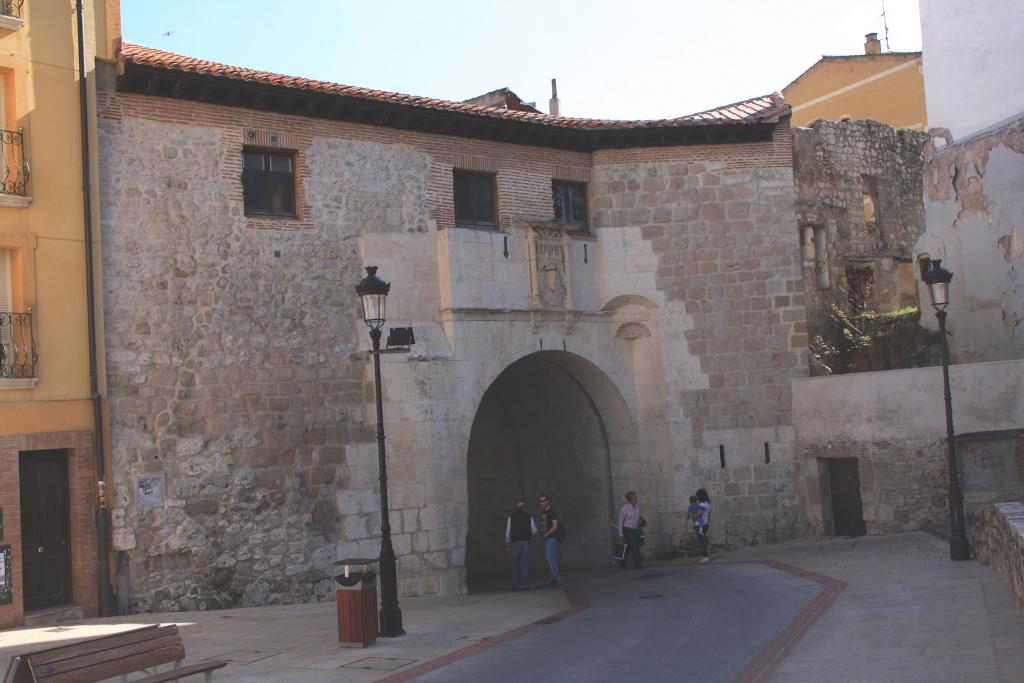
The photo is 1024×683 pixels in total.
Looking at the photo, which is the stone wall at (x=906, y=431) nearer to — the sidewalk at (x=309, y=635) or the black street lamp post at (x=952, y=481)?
the black street lamp post at (x=952, y=481)

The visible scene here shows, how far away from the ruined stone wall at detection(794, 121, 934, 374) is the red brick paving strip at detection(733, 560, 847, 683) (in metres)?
10.1

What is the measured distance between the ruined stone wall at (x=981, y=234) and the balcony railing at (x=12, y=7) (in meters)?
17.0

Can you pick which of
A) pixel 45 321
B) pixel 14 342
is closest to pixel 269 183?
pixel 45 321

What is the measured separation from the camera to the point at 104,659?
27.4 feet

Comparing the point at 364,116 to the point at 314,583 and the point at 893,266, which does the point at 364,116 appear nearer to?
the point at 314,583

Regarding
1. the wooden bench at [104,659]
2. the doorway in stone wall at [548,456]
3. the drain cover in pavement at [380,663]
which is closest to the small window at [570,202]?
the doorway in stone wall at [548,456]

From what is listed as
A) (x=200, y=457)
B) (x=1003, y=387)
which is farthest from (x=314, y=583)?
(x=1003, y=387)

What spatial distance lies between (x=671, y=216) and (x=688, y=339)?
7.66 feet

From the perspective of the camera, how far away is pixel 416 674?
1052 centimetres

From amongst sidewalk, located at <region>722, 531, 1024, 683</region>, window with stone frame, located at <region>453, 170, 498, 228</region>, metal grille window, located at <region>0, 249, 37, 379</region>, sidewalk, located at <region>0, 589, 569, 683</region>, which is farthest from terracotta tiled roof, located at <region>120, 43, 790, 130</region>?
sidewalk, located at <region>722, 531, 1024, 683</region>

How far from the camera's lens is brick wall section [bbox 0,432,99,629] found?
1351 centimetres

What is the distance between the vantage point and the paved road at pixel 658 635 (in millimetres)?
10242

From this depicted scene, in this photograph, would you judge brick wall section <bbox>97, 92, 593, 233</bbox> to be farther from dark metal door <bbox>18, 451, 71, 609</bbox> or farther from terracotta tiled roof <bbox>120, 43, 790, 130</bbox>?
dark metal door <bbox>18, 451, 71, 609</bbox>

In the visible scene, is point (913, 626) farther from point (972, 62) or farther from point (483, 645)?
point (972, 62)
